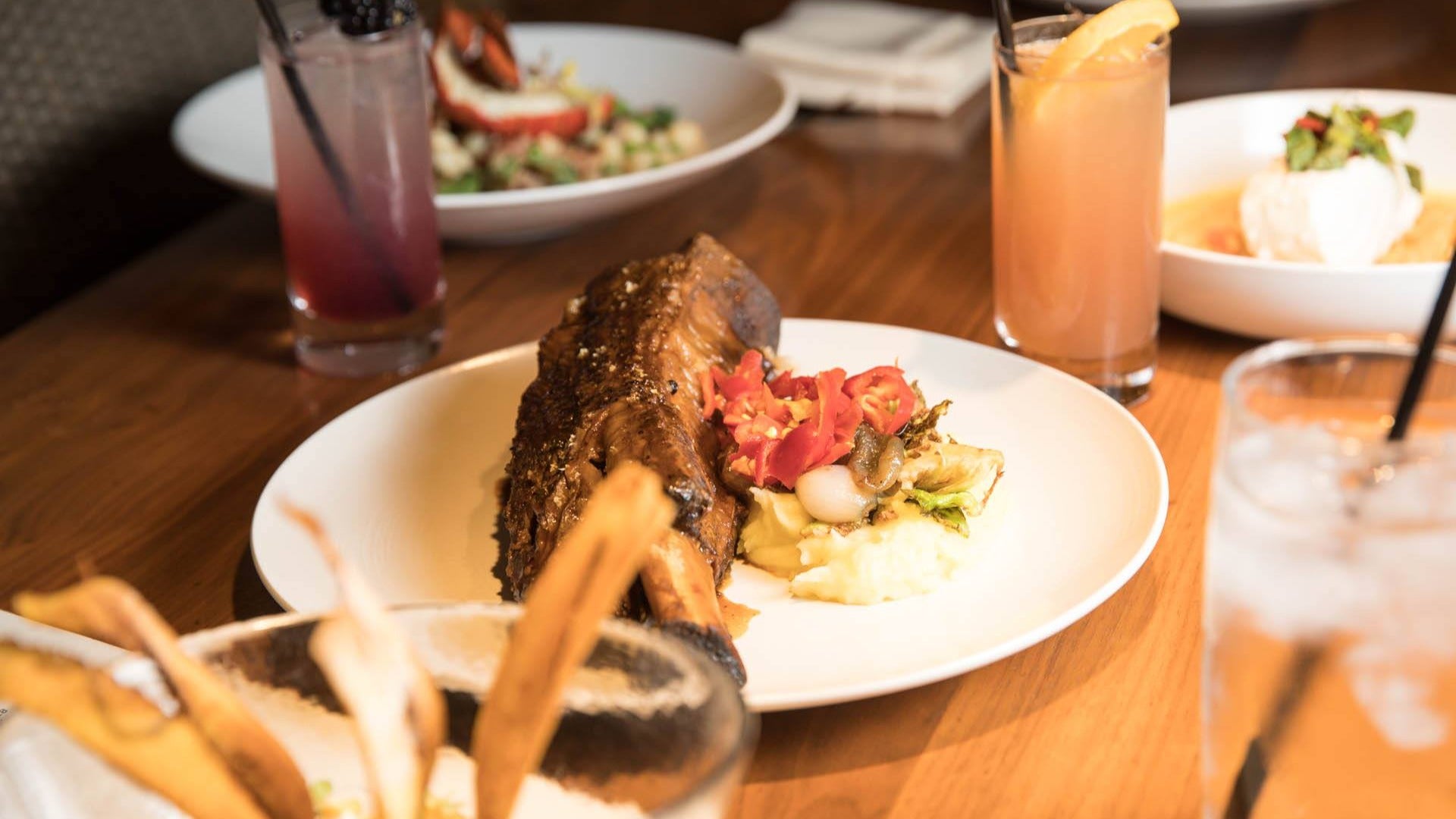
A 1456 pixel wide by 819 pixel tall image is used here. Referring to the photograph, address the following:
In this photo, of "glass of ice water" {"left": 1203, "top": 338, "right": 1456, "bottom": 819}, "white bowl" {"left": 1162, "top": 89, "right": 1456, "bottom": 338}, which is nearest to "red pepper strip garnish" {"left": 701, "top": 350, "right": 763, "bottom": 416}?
"white bowl" {"left": 1162, "top": 89, "right": 1456, "bottom": 338}

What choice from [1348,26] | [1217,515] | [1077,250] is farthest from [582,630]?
[1348,26]

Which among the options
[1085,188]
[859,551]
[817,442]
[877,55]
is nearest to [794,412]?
[817,442]

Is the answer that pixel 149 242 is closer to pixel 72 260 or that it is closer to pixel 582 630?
pixel 72 260

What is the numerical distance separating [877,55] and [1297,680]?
2.03 metres

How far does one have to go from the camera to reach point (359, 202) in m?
1.73

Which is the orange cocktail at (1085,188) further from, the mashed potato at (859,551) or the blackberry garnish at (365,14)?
the blackberry garnish at (365,14)

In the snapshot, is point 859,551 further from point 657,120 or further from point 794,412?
point 657,120

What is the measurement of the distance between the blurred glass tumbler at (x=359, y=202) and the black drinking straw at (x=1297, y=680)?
4.06 feet

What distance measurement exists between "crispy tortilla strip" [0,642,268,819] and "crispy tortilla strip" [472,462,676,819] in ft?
0.41

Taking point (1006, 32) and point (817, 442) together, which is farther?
point (1006, 32)

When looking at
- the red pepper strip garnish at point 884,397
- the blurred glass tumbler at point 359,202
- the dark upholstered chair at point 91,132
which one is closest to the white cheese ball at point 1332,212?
the red pepper strip garnish at point 884,397

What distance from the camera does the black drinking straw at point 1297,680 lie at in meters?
0.73

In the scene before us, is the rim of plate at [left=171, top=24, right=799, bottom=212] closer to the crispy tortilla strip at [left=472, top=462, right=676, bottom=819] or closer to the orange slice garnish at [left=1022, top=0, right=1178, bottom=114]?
the orange slice garnish at [left=1022, top=0, right=1178, bottom=114]

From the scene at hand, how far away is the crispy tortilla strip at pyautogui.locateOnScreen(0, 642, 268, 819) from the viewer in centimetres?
63
